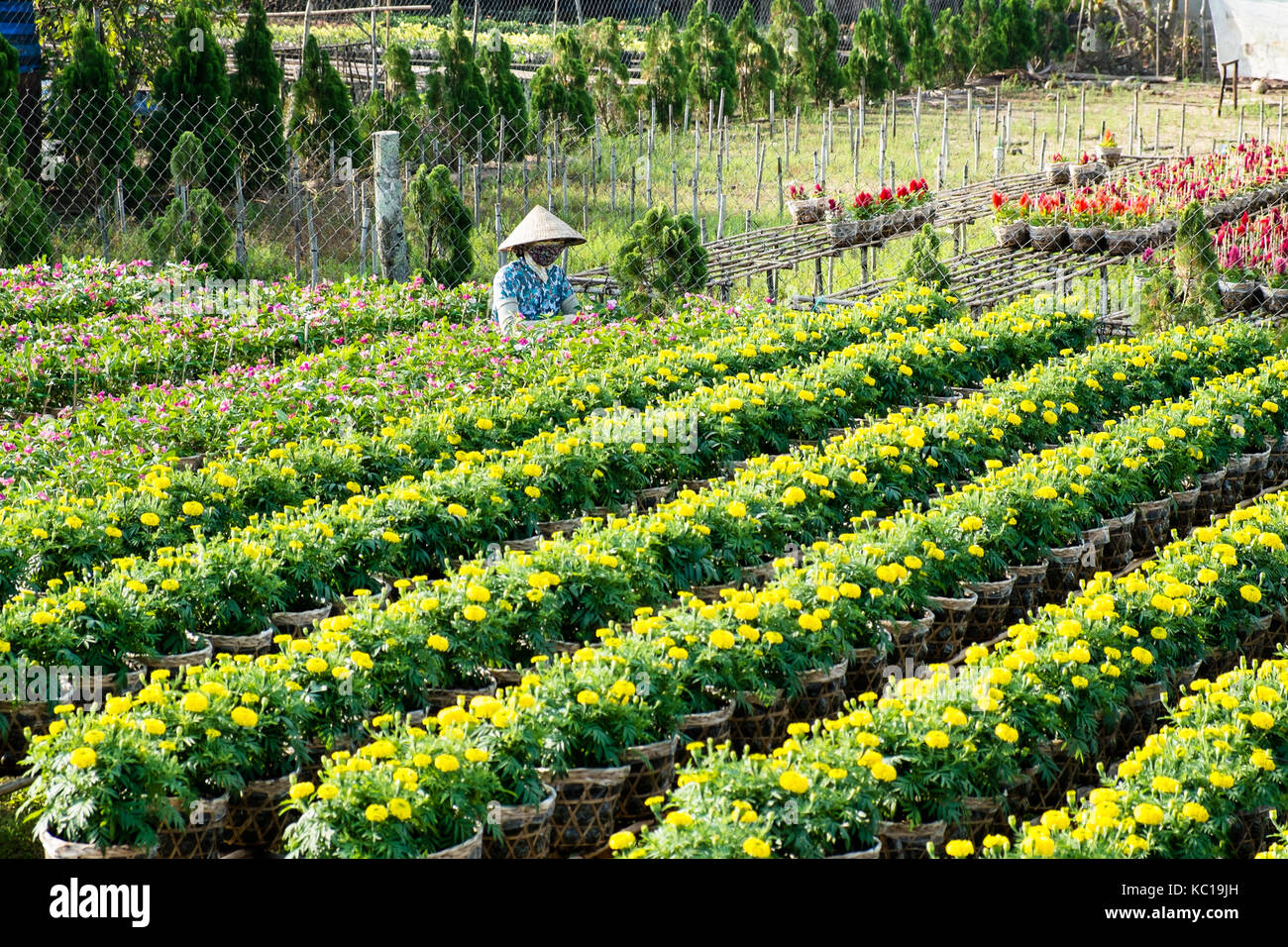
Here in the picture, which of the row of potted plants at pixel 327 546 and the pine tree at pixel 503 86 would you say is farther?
the pine tree at pixel 503 86

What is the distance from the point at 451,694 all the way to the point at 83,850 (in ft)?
4.11

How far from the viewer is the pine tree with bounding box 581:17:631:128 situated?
20125 millimetres

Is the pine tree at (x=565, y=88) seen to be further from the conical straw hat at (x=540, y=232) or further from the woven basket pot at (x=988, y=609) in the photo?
the woven basket pot at (x=988, y=609)

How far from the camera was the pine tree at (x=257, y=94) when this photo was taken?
1584cm

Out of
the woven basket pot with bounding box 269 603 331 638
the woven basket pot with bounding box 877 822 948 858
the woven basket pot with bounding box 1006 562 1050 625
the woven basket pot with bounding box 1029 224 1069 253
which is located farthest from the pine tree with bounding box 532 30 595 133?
the woven basket pot with bounding box 877 822 948 858

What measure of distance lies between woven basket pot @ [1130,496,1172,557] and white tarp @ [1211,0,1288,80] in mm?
16024

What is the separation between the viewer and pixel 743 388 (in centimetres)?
718

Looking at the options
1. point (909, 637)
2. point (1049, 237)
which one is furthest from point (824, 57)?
point (909, 637)

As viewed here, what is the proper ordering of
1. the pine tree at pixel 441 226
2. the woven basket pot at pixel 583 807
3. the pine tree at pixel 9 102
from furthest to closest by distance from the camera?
the pine tree at pixel 9 102 < the pine tree at pixel 441 226 < the woven basket pot at pixel 583 807

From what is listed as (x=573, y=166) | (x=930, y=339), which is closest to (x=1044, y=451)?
(x=930, y=339)

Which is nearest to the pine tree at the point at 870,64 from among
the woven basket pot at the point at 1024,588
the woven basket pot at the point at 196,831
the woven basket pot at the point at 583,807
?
the woven basket pot at the point at 1024,588

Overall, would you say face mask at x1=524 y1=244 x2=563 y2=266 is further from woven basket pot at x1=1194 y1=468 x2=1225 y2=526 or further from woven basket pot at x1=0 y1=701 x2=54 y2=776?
woven basket pot at x1=0 y1=701 x2=54 y2=776

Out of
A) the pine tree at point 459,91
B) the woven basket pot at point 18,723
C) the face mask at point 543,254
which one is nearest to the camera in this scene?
the woven basket pot at point 18,723

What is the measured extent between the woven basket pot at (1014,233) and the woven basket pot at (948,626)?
741 cm
